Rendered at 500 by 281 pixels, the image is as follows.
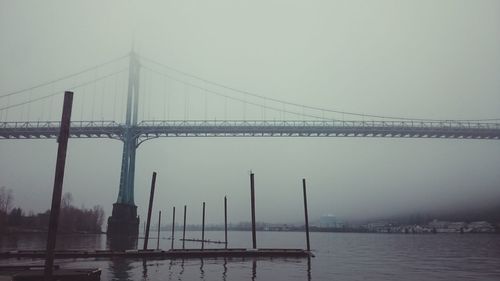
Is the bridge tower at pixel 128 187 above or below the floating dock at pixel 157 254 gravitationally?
above

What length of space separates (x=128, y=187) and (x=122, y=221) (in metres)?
4.20

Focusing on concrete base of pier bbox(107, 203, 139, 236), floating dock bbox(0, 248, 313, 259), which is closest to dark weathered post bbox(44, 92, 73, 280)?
floating dock bbox(0, 248, 313, 259)

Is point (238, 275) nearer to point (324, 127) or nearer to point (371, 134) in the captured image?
point (324, 127)

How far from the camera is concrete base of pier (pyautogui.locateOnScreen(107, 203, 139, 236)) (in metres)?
50.0

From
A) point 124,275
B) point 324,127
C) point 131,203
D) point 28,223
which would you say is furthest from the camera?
point 28,223

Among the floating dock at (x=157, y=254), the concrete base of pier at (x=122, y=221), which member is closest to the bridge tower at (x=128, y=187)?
the concrete base of pier at (x=122, y=221)

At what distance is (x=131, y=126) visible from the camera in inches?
2174

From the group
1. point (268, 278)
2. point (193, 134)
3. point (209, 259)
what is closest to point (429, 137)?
point (193, 134)

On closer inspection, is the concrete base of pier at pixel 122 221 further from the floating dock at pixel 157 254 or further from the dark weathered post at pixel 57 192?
the dark weathered post at pixel 57 192

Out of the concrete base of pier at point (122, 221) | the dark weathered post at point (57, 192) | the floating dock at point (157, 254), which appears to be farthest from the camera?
the concrete base of pier at point (122, 221)

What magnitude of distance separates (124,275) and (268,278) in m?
5.82

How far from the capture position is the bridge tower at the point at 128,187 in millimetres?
50487

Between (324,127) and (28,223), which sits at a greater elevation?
(324,127)

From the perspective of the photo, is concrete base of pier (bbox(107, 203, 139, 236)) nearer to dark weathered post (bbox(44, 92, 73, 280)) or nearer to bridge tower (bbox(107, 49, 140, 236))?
bridge tower (bbox(107, 49, 140, 236))
